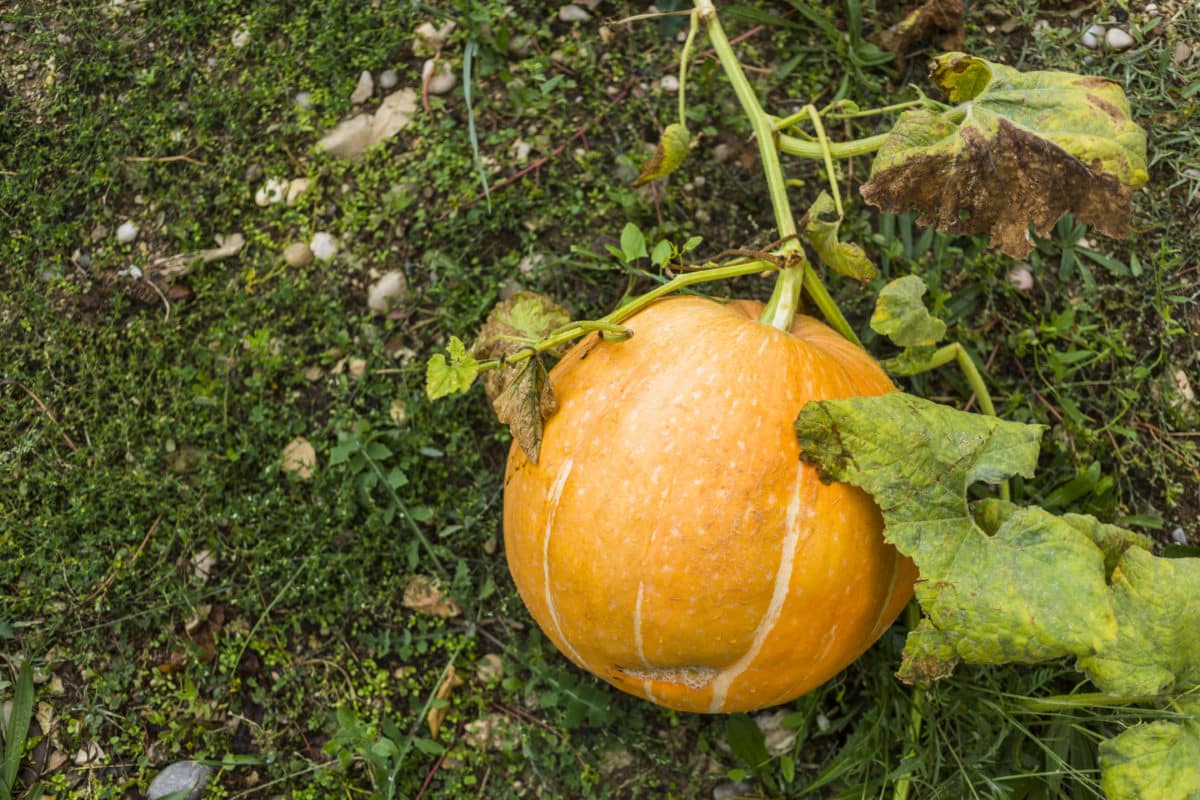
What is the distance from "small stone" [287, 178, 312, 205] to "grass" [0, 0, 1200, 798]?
1.3 inches

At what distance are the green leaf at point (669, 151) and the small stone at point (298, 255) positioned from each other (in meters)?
1.08

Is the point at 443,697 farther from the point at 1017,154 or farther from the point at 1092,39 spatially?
the point at 1092,39

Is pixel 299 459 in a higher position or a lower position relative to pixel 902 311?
lower

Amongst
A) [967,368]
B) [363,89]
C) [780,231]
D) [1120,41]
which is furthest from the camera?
[363,89]

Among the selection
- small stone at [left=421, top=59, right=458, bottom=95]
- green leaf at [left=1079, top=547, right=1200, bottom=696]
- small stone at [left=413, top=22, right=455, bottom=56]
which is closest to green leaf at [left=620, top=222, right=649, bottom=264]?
small stone at [left=421, top=59, right=458, bottom=95]

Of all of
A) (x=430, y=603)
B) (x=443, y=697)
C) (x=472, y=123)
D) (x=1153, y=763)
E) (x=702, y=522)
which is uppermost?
(x=472, y=123)

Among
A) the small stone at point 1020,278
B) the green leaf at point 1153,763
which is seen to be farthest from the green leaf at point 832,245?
the green leaf at point 1153,763

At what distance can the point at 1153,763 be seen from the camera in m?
1.83

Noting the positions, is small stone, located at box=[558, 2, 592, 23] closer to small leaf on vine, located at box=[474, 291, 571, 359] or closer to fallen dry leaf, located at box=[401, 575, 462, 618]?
small leaf on vine, located at box=[474, 291, 571, 359]

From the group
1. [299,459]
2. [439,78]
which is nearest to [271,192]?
[439,78]

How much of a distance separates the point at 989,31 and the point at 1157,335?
1.05 metres

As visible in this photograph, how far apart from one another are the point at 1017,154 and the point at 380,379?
1754mm

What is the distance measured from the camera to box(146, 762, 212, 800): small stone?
2457 mm

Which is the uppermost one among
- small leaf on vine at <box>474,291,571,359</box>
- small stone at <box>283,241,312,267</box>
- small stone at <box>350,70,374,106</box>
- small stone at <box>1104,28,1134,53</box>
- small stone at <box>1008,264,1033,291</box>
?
small stone at <box>350,70,374,106</box>
